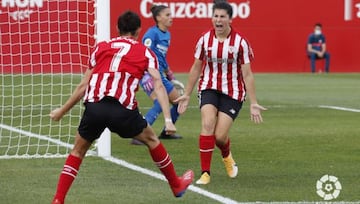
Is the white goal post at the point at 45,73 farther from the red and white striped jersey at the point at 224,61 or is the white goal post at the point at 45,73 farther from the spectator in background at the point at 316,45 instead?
the spectator in background at the point at 316,45

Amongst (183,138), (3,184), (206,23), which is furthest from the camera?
(206,23)

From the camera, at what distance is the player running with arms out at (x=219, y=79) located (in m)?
10.8

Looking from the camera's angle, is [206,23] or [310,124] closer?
[310,124]

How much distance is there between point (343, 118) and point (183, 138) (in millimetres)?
4620

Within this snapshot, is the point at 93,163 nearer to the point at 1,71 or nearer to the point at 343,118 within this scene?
the point at 343,118

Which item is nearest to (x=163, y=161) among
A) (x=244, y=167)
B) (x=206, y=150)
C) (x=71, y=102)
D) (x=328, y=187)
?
(x=71, y=102)

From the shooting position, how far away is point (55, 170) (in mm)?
11797

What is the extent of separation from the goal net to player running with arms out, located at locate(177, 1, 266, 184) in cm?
315

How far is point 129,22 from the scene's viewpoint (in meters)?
9.07

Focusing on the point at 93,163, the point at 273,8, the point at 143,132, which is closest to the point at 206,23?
the point at 273,8

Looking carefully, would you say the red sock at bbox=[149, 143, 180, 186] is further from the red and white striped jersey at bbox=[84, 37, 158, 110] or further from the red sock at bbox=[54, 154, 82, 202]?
the red sock at bbox=[54, 154, 82, 202]

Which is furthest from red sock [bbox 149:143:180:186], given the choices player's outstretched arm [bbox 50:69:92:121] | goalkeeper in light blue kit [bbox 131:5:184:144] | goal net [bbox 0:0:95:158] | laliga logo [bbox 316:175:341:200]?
goalkeeper in light blue kit [bbox 131:5:184:144]

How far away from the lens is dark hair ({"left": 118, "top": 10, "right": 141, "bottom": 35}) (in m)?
9.05

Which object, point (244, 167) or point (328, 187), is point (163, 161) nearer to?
point (328, 187)
